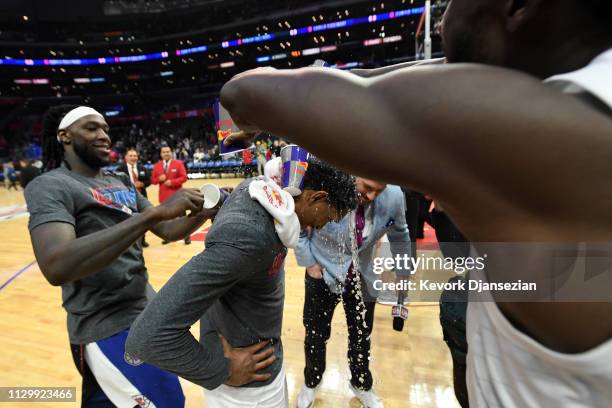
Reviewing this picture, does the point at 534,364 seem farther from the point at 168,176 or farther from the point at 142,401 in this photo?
the point at 168,176

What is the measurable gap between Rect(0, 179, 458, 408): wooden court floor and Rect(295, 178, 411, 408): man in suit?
0.21 m

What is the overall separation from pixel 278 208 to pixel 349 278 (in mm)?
1132

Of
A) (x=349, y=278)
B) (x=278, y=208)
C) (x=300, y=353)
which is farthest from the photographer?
(x=300, y=353)

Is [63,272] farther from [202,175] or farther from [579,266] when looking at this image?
[202,175]

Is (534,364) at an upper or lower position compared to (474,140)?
lower

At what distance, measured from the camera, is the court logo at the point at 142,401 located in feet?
4.36

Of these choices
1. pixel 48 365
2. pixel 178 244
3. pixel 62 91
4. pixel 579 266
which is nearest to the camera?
pixel 579 266

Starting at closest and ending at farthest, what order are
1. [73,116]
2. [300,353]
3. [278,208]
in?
[278,208]
[73,116]
[300,353]

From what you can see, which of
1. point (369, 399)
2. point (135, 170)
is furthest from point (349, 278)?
point (135, 170)

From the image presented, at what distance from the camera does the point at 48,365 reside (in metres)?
Result: 2.52

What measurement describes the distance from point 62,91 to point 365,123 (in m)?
32.4

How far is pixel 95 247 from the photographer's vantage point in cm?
107

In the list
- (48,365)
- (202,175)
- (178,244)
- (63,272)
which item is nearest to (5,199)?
(202,175)

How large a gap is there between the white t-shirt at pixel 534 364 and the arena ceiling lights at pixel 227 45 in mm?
19284
